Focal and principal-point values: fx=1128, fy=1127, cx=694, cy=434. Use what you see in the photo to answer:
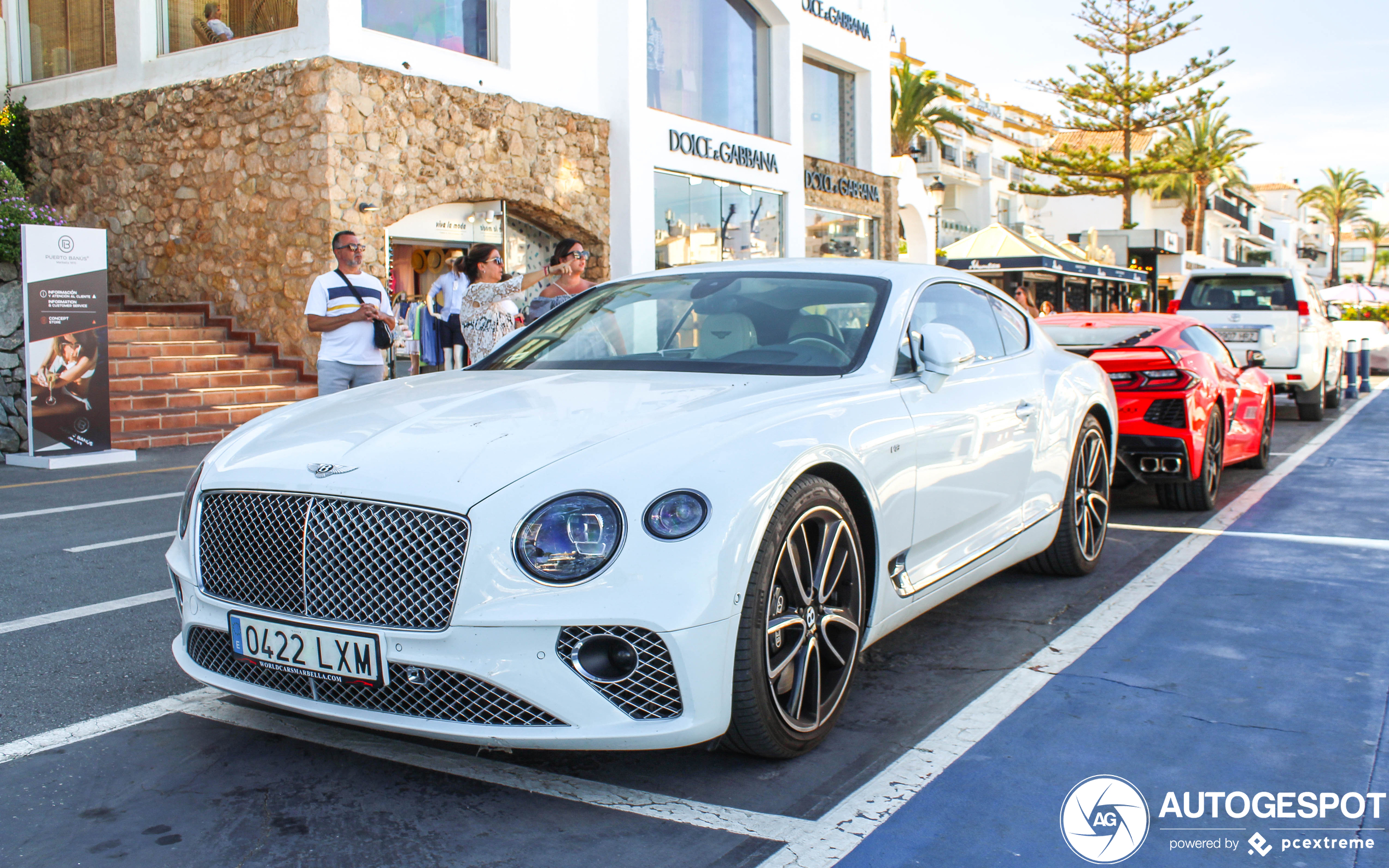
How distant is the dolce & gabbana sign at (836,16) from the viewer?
21163 mm

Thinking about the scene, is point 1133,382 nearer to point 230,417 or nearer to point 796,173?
point 230,417

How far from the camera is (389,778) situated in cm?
297

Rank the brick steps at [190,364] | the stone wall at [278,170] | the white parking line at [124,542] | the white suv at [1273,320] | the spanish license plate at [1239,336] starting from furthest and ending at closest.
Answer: the spanish license plate at [1239,336], the white suv at [1273,320], the stone wall at [278,170], the brick steps at [190,364], the white parking line at [124,542]

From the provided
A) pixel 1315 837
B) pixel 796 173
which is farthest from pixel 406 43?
pixel 1315 837

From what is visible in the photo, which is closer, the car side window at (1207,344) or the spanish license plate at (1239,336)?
the car side window at (1207,344)

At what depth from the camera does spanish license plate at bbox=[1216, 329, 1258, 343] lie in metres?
13.7

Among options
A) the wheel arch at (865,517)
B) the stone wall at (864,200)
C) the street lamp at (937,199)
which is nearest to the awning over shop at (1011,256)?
the street lamp at (937,199)

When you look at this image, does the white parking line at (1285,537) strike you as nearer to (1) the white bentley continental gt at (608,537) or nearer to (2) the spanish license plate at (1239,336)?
(1) the white bentley continental gt at (608,537)

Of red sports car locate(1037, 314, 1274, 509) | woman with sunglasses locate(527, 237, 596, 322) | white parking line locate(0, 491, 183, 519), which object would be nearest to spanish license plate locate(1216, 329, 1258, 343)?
red sports car locate(1037, 314, 1274, 509)

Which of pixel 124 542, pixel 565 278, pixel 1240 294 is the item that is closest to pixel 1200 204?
pixel 1240 294

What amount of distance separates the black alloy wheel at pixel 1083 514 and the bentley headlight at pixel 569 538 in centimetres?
299

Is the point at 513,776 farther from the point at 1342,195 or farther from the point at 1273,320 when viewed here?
the point at 1342,195

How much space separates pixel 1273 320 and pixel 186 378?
41.1 ft

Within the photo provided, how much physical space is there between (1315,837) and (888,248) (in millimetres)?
22456
